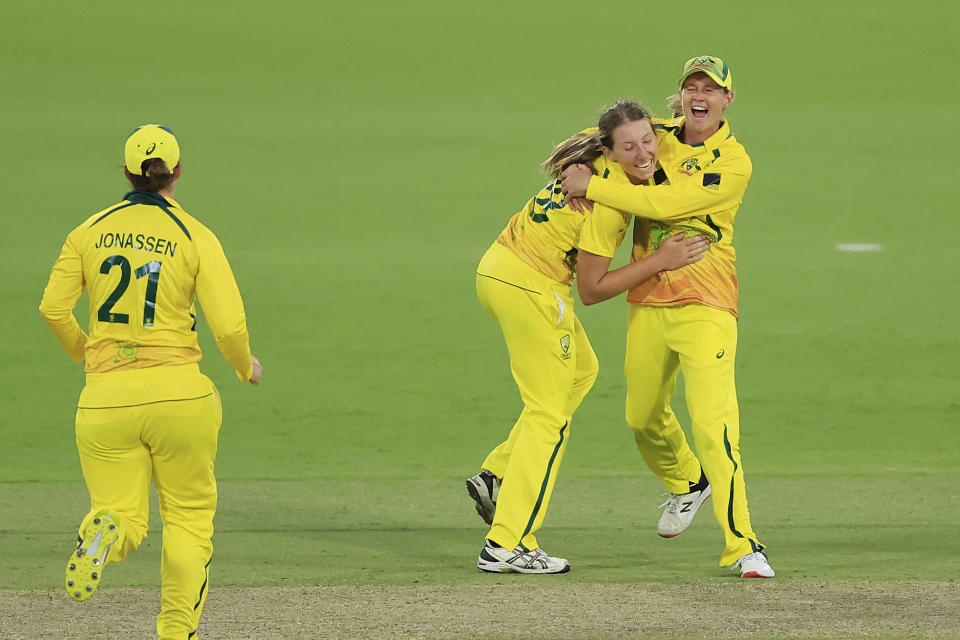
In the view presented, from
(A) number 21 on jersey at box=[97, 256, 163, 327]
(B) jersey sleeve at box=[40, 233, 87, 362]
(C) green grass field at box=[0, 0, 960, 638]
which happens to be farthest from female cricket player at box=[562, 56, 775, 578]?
(B) jersey sleeve at box=[40, 233, 87, 362]

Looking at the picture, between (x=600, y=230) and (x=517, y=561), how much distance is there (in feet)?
4.74

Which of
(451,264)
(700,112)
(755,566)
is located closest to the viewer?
(755,566)

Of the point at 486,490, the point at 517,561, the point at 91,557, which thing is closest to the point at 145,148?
the point at 91,557

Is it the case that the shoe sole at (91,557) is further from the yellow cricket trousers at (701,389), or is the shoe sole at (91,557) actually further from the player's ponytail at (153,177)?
the yellow cricket trousers at (701,389)

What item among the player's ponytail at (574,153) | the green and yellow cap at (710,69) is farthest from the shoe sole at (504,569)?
the green and yellow cap at (710,69)

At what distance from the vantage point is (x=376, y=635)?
17.8 feet

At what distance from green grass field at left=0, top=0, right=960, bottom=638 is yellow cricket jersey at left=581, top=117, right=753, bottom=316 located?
121cm

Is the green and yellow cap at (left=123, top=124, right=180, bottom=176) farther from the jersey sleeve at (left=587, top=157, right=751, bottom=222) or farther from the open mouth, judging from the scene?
the open mouth

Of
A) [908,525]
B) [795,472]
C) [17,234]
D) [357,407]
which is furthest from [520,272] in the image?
[17,234]

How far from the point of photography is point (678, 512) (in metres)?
7.07

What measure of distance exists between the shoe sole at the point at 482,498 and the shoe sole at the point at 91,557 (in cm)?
225

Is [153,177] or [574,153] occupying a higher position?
[574,153]

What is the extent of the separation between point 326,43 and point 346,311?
32.0ft

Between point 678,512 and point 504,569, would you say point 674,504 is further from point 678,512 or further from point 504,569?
point 504,569
